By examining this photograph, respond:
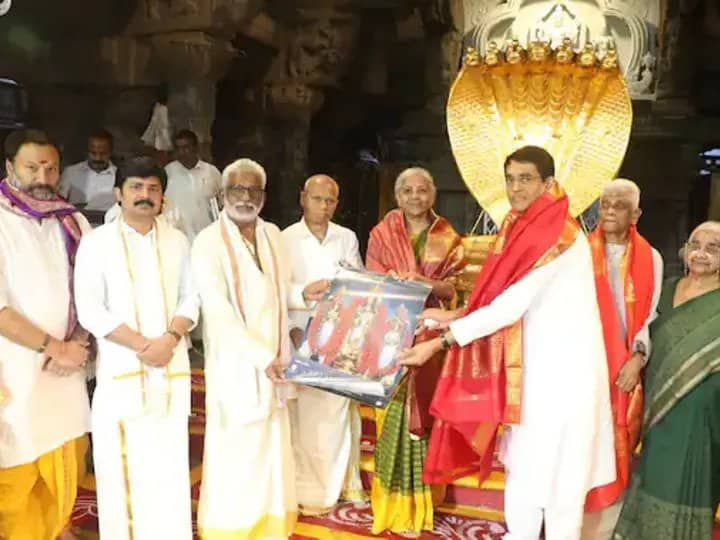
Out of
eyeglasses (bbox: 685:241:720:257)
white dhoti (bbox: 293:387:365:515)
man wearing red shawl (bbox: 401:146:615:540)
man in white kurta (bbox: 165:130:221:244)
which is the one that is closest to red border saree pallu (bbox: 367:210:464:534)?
white dhoti (bbox: 293:387:365:515)

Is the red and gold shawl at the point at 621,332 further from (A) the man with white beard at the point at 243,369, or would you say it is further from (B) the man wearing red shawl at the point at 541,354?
(A) the man with white beard at the point at 243,369

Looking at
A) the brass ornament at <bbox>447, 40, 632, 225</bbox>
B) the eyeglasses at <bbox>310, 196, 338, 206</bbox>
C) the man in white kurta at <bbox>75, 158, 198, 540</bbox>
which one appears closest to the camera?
the man in white kurta at <bbox>75, 158, 198, 540</bbox>

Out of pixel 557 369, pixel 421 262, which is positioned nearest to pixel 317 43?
pixel 421 262

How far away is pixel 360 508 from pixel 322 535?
0.30 metres

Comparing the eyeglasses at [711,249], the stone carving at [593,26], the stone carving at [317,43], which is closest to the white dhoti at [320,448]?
the eyeglasses at [711,249]

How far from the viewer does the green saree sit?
2.36 metres

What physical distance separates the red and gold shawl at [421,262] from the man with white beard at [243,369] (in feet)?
1.80

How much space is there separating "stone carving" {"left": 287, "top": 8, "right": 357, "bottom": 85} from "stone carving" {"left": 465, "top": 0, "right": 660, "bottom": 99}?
1394 mm

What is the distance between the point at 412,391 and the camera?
2.98m

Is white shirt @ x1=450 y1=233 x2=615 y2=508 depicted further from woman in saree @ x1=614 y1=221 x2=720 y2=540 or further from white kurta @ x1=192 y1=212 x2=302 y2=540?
white kurta @ x1=192 y1=212 x2=302 y2=540

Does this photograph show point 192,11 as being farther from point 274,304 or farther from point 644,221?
point 644,221

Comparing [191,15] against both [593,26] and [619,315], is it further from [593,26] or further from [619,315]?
[619,315]

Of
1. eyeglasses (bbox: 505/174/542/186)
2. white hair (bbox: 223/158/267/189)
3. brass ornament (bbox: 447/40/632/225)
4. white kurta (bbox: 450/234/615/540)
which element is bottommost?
white kurta (bbox: 450/234/615/540)

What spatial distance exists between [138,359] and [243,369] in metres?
0.37
